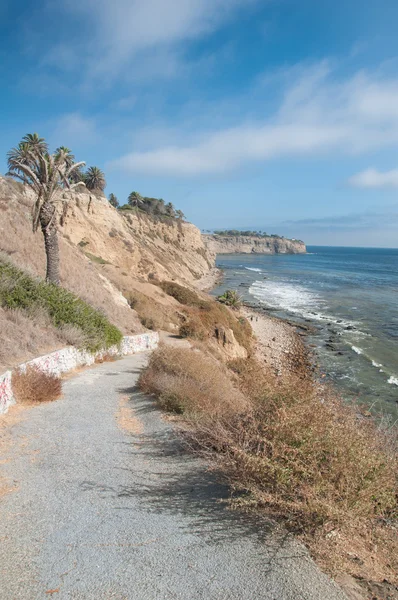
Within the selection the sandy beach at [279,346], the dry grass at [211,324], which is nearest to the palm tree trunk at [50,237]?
the dry grass at [211,324]

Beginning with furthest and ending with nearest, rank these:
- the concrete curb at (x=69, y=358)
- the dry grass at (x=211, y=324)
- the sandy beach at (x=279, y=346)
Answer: the sandy beach at (x=279, y=346) < the dry grass at (x=211, y=324) < the concrete curb at (x=69, y=358)

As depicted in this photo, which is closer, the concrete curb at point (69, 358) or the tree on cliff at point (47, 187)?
the concrete curb at point (69, 358)

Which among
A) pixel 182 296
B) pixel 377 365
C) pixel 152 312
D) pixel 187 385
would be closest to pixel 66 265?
pixel 152 312

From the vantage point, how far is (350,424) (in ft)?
Answer: 17.5

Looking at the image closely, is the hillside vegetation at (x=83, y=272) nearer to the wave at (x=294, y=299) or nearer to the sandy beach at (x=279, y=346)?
the sandy beach at (x=279, y=346)

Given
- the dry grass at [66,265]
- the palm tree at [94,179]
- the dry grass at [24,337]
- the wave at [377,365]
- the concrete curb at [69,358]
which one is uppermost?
the palm tree at [94,179]

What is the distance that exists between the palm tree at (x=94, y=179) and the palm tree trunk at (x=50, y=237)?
3700 centimetres

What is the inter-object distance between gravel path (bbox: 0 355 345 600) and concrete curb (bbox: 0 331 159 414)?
1.81 m

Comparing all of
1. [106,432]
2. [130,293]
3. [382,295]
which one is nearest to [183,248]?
[382,295]

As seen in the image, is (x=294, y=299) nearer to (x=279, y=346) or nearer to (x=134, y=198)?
(x=279, y=346)

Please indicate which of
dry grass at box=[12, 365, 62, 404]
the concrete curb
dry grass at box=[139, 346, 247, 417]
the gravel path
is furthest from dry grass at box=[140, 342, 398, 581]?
dry grass at box=[12, 365, 62, 404]

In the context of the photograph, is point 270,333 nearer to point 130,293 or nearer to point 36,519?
point 130,293

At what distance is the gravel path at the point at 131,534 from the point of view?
3807 millimetres

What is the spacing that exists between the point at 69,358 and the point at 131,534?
9.97m
